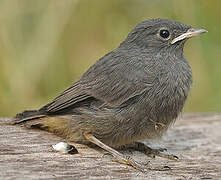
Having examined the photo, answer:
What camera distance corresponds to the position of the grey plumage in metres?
5.06

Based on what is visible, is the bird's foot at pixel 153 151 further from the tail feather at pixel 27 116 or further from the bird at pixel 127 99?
the tail feather at pixel 27 116

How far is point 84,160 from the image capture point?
466cm

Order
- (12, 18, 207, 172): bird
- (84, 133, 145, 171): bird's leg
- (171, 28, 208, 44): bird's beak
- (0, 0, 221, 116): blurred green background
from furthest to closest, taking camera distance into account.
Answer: (0, 0, 221, 116): blurred green background
(171, 28, 208, 44): bird's beak
(12, 18, 207, 172): bird
(84, 133, 145, 171): bird's leg

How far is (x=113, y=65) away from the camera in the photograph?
17.5 ft

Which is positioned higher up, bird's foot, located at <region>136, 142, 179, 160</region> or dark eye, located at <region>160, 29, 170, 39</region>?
dark eye, located at <region>160, 29, 170, 39</region>

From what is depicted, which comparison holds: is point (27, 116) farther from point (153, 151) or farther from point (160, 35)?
point (160, 35)

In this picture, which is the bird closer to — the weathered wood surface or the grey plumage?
the grey plumage

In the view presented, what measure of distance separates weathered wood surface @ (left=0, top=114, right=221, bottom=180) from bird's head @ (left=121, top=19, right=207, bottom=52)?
116cm

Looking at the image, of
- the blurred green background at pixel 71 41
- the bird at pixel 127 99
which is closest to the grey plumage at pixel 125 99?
the bird at pixel 127 99

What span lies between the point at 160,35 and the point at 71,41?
106 inches

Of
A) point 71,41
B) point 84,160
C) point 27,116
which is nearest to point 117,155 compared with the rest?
point 84,160

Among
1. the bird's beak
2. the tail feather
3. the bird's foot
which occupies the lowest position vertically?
the bird's foot

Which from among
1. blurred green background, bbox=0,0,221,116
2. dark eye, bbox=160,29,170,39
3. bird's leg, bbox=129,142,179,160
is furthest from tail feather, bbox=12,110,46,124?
blurred green background, bbox=0,0,221,116

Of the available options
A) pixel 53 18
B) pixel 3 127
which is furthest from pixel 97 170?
pixel 53 18
